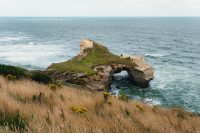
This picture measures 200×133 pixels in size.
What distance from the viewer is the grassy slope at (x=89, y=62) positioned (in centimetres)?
3472

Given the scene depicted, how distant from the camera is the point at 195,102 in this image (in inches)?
1236

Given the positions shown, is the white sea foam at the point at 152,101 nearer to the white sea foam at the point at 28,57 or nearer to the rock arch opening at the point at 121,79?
the rock arch opening at the point at 121,79

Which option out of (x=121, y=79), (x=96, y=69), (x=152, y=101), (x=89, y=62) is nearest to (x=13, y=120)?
(x=152, y=101)

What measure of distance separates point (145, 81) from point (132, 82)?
2276mm

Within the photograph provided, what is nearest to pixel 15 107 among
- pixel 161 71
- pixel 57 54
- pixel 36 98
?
pixel 36 98

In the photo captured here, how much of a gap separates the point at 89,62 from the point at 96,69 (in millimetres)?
2615

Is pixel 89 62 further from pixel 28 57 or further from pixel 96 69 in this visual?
pixel 28 57

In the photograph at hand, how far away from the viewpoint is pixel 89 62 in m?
38.4

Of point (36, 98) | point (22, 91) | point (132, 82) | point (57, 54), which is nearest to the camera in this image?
point (36, 98)

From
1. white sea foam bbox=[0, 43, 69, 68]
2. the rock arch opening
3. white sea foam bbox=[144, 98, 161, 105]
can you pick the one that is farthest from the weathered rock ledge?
white sea foam bbox=[0, 43, 69, 68]

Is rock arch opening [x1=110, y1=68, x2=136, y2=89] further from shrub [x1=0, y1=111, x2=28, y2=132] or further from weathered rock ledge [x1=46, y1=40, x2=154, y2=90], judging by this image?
shrub [x1=0, y1=111, x2=28, y2=132]

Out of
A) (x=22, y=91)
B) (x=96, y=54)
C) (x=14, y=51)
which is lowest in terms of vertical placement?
(x=14, y=51)

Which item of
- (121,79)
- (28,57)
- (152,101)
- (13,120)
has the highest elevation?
(13,120)

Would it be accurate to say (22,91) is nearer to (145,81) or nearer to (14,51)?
(145,81)
